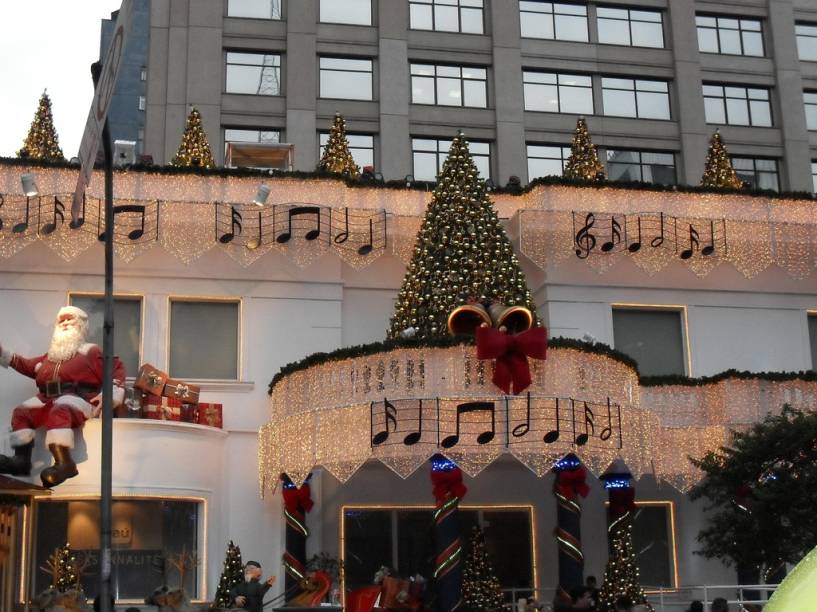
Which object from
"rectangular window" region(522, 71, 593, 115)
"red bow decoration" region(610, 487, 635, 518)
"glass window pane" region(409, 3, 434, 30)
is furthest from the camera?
"rectangular window" region(522, 71, 593, 115)

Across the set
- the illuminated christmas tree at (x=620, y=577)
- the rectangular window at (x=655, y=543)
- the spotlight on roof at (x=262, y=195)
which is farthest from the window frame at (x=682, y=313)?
the spotlight on roof at (x=262, y=195)

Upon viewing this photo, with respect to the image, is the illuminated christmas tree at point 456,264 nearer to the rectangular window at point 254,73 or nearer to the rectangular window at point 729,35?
the rectangular window at point 254,73

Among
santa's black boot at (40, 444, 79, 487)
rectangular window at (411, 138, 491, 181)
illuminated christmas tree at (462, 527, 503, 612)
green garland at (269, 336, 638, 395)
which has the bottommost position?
illuminated christmas tree at (462, 527, 503, 612)

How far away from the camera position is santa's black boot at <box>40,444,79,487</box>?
746 inches

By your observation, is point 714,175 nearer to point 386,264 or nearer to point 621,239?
point 621,239

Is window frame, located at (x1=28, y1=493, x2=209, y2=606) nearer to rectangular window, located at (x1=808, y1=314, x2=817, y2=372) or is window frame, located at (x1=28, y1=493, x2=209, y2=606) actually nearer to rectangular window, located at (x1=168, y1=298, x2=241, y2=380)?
rectangular window, located at (x1=168, y1=298, x2=241, y2=380)

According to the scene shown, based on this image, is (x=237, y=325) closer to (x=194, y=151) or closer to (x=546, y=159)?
(x=194, y=151)

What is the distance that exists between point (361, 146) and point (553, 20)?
8.95 meters

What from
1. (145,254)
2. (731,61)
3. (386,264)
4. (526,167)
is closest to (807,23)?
(731,61)

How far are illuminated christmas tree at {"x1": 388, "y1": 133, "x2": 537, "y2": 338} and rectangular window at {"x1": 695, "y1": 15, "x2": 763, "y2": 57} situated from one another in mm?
24825

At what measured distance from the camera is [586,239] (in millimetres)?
23453

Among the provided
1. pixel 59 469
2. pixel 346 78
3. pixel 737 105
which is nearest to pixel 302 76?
pixel 346 78

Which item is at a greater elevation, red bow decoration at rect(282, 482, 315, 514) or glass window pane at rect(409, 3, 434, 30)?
glass window pane at rect(409, 3, 434, 30)

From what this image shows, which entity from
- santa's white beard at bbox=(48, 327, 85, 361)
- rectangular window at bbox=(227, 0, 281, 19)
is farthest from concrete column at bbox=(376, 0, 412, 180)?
santa's white beard at bbox=(48, 327, 85, 361)
